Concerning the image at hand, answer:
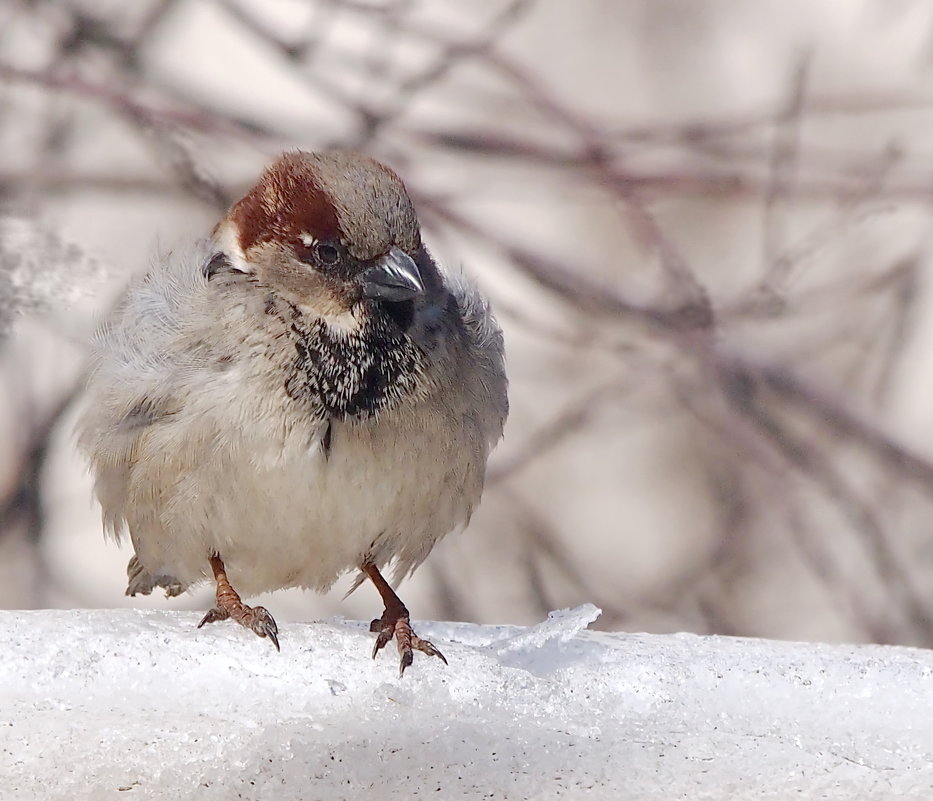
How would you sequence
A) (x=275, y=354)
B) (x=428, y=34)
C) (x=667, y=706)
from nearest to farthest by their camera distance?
(x=667, y=706)
(x=275, y=354)
(x=428, y=34)

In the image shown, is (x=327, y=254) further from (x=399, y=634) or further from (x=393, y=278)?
(x=399, y=634)

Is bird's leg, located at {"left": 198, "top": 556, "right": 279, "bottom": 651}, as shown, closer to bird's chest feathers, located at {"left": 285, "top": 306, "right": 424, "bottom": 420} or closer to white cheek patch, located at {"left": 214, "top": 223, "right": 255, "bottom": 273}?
bird's chest feathers, located at {"left": 285, "top": 306, "right": 424, "bottom": 420}

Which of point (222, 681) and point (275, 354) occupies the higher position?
point (275, 354)

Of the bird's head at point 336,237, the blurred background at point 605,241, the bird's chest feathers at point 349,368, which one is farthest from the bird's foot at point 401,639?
the blurred background at point 605,241

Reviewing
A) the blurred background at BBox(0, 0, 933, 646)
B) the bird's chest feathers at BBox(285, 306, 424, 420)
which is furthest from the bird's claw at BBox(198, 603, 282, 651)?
the blurred background at BBox(0, 0, 933, 646)

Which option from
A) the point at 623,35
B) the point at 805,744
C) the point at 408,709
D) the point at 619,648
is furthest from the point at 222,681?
the point at 623,35

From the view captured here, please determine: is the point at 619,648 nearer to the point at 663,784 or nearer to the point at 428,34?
the point at 663,784

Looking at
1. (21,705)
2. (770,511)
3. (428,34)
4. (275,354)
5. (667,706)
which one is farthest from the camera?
(770,511)

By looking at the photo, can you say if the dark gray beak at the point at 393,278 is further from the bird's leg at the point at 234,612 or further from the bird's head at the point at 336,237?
the bird's leg at the point at 234,612
